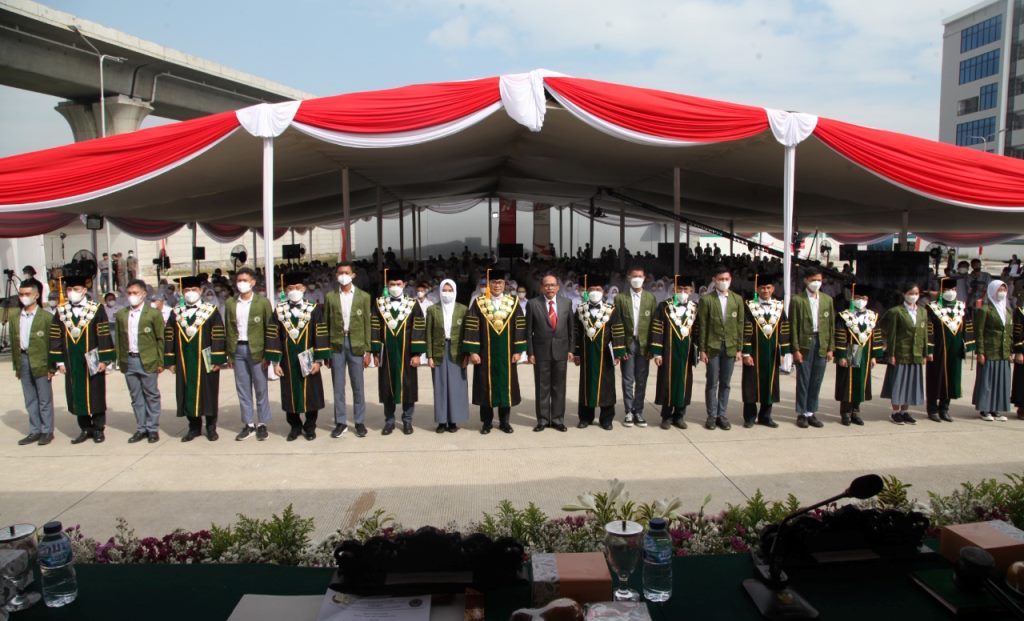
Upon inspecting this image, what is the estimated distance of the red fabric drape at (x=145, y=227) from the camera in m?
18.1

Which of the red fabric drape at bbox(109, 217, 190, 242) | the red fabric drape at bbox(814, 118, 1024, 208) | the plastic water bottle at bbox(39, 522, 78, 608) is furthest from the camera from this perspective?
the red fabric drape at bbox(109, 217, 190, 242)

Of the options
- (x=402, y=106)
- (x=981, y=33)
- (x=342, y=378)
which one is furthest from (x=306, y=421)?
(x=981, y=33)

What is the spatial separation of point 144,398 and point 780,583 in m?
6.39

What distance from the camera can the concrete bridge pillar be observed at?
942 inches

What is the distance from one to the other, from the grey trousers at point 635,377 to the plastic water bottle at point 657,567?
4.82m

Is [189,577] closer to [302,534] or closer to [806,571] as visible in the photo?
[302,534]

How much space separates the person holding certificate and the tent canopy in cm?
232

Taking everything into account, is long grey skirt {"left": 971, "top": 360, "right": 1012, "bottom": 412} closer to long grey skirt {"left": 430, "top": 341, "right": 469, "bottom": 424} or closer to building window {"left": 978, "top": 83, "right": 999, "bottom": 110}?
long grey skirt {"left": 430, "top": 341, "right": 469, "bottom": 424}

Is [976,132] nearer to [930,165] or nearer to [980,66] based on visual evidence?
[980,66]

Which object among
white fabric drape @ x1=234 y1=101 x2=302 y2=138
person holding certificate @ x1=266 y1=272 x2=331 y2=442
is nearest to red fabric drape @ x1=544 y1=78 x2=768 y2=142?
white fabric drape @ x1=234 y1=101 x2=302 y2=138

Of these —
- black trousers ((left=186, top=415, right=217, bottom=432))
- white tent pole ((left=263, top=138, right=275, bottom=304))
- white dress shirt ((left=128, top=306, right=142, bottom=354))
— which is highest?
white tent pole ((left=263, top=138, right=275, bottom=304))

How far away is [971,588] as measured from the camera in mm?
2211

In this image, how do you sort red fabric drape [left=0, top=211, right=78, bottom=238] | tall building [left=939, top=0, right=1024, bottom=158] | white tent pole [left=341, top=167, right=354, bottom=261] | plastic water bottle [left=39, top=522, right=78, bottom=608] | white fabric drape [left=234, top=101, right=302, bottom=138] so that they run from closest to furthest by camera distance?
plastic water bottle [left=39, top=522, right=78, bottom=608]
white fabric drape [left=234, top=101, right=302, bottom=138]
white tent pole [left=341, top=167, right=354, bottom=261]
red fabric drape [left=0, top=211, right=78, bottom=238]
tall building [left=939, top=0, right=1024, bottom=158]

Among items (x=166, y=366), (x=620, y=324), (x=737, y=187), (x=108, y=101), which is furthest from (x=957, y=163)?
(x=108, y=101)
